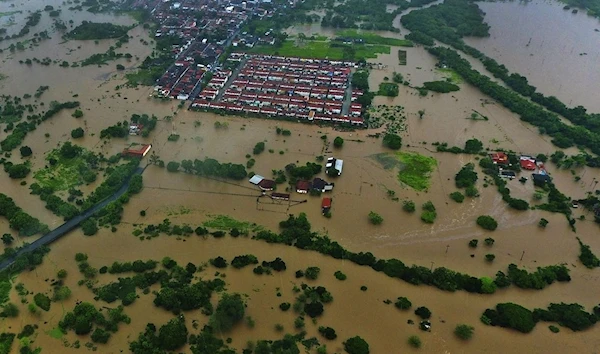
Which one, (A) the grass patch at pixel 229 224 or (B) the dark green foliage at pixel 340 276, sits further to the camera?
(A) the grass patch at pixel 229 224

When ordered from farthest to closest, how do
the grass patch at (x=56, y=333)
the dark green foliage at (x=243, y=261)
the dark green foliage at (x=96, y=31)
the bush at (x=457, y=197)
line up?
1. the dark green foliage at (x=96, y=31)
2. the bush at (x=457, y=197)
3. the dark green foliage at (x=243, y=261)
4. the grass patch at (x=56, y=333)

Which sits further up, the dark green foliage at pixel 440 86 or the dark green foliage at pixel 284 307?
the dark green foliage at pixel 440 86

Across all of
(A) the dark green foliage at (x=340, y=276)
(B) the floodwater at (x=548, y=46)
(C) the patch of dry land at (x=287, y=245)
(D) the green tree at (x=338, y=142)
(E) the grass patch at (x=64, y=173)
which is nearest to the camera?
(C) the patch of dry land at (x=287, y=245)

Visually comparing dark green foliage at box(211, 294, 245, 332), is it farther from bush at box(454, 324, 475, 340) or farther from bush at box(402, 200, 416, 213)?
bush at box(402, 200, 416, 213)

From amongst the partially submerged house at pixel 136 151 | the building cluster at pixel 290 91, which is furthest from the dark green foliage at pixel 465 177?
the partially submerged house at pixel 136 151

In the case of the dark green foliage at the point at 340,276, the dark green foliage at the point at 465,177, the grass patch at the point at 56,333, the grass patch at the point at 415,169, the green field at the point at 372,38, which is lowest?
the grass patch at the point at 56,333

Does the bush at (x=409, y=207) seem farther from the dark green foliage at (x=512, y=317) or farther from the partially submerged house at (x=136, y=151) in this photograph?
the partially submerged house at (x=136, y=151)

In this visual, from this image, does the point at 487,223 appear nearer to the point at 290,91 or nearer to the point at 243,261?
the point at 243,261
